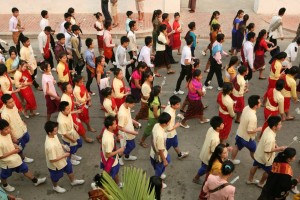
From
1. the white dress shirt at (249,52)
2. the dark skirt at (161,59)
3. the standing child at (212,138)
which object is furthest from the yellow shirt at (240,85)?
the dark skirt at (161,59)

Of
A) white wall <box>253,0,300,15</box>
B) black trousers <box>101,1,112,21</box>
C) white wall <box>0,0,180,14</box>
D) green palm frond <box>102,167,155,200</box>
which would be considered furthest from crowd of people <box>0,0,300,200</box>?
white wall <box>253,0,300,15</box>

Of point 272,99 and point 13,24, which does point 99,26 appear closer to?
point 13,24

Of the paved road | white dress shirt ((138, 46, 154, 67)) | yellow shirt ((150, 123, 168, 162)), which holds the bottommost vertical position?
the paved road

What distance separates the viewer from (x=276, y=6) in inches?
612

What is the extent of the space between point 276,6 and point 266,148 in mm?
10627

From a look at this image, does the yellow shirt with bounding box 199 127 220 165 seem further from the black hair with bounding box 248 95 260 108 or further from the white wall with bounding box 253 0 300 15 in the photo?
the white wall with bounding box 253 0 300 15

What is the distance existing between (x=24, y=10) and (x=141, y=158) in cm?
1016

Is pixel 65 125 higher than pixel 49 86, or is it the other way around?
pixel 49 86

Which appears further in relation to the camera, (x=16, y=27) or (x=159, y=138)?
(x=16, y=27)

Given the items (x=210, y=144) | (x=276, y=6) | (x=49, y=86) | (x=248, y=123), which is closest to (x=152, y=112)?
(x=210, y=144)

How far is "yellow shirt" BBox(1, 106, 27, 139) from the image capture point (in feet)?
23.1

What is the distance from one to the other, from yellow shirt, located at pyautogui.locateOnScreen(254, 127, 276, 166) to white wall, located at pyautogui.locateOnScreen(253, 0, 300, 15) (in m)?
10.4

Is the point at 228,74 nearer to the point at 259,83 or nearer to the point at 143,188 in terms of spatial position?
the point at 259,83

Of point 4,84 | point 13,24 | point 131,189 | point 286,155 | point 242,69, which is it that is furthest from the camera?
point 13,24
